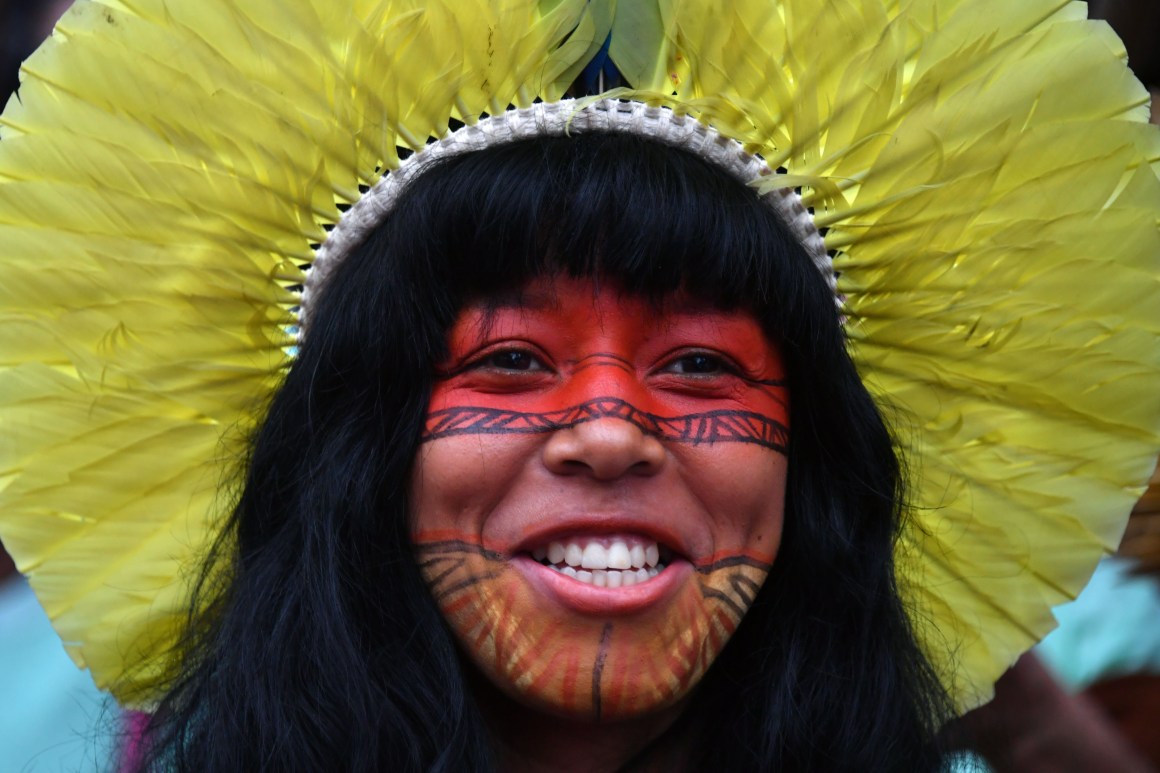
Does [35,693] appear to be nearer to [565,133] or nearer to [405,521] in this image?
[405,521]

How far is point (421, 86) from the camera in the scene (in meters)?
1.80

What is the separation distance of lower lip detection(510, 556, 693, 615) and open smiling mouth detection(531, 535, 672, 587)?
0.01 m

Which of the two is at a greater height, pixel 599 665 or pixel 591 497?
pixel 591 497

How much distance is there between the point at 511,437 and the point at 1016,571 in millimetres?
935

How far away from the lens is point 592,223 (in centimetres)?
167

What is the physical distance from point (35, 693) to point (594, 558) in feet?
5.63

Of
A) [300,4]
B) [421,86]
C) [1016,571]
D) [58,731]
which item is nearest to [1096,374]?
[1016,571]

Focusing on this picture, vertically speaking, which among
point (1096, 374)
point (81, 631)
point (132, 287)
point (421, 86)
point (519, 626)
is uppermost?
point (421, 86)

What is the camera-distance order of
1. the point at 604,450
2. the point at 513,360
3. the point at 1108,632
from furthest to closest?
1. the point at 1108,632
2. the point at 513,360
3. the point at 604,450

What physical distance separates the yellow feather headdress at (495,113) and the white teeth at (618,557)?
550mm

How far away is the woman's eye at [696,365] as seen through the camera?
1.74 meters

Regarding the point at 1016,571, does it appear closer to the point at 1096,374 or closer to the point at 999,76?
the point at 1096,374

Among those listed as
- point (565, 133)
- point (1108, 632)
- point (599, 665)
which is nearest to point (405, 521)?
point (599, 665)

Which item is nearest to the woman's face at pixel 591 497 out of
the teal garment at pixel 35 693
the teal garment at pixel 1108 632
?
the teal garment at pixel 1108 632
